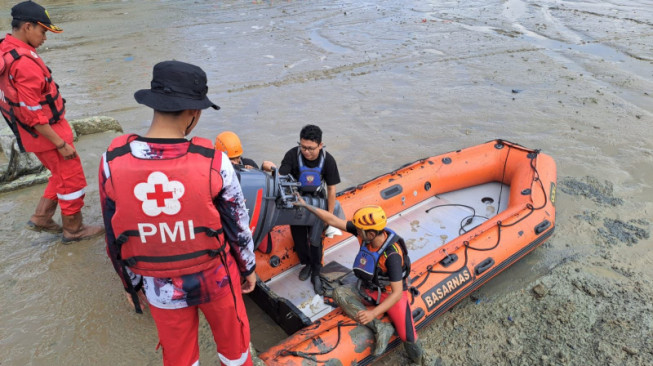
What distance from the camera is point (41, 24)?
8.75 ft

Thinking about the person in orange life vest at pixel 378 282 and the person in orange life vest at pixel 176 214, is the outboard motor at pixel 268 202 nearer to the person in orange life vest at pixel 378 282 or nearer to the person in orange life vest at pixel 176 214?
the person in orange life vest at pixel 378 282

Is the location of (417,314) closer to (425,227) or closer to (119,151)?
(425,227)

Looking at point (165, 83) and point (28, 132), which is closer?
point (165, 83)

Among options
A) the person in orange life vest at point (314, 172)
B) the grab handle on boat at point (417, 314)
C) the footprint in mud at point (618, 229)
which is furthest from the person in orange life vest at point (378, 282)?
the footprint in mud at point (618, 229)

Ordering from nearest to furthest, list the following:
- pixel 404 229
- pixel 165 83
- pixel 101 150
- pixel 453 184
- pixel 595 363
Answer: pixel 165 83, pixel 595 363, pixel 404 229, pixel 453 184, pixel 101 150

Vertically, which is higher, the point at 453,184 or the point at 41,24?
the point at 41,24

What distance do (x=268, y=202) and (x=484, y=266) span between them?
166 centimetres

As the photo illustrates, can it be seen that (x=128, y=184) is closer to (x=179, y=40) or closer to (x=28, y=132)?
(x=28, y=132)

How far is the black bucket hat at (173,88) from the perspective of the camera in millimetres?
1301

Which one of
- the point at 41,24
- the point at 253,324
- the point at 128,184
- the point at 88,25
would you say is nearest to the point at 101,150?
the point at 41,24

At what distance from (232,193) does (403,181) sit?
2.60 meters

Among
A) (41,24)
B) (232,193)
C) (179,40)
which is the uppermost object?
(41,24)

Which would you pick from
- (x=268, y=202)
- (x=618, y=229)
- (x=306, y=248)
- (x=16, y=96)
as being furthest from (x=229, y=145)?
(x=618, y=229)

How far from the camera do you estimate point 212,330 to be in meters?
1.64
